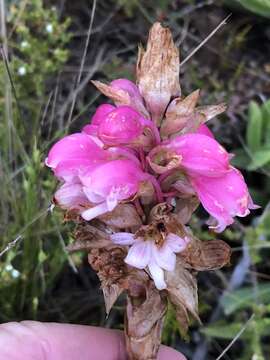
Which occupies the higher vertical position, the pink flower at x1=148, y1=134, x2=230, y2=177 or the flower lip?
the pink flower at x1=148, y1=134, x2=230, y2=177

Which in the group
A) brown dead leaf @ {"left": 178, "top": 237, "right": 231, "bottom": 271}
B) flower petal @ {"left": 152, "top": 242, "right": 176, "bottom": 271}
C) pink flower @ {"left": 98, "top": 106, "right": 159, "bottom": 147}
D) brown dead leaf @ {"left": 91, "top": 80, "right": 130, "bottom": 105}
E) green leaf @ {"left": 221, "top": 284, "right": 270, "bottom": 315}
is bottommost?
green leaf @ {"left": 221, "top": 284, "right": 270, "bottom": 315}

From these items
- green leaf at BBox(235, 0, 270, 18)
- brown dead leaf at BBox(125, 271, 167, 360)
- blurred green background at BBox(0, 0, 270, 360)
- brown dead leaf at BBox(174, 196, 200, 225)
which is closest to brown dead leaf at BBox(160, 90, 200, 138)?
brown dead leaf at BBox(174, 196, 200, 225)

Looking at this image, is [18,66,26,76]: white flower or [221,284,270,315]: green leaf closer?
[221,284,270,315]: green leaf

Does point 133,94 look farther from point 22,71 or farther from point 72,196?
point 22,71

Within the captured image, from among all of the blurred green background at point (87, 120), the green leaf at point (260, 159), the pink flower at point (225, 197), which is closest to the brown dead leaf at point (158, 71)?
the pink flower at point (225, 197)

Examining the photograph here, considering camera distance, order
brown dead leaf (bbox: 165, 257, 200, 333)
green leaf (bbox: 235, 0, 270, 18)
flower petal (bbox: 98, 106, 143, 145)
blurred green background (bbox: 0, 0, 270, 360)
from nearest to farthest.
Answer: flower petal (bbox: 98, 106, 143, 145)
brown dead leaf (bbox: 165, 257, 200, 333)
blurred green background (bbox: 0, 0, 270, 360)
green leaf (bbox: 235, 0, 270, 18)

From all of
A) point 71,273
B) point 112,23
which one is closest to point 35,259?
point 71,273

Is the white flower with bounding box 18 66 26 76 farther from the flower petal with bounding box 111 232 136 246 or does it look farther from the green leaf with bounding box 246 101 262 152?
the flower petal with bounding box 111 232 136 246

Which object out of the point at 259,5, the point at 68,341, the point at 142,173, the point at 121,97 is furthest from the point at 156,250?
the point at 259,5
